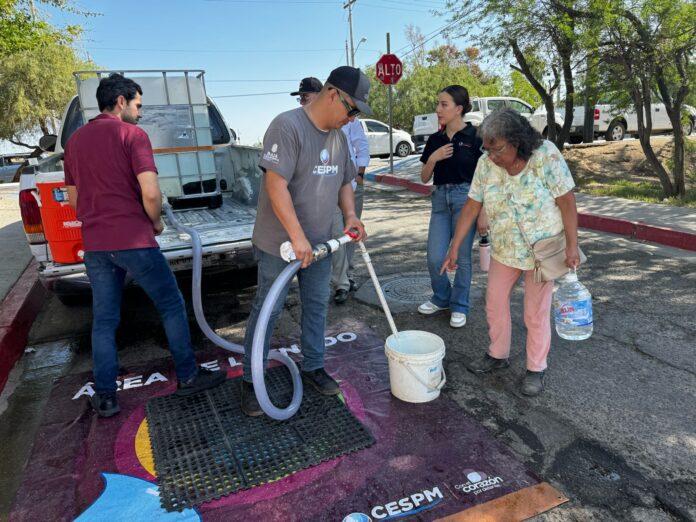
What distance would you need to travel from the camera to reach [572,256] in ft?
9.14

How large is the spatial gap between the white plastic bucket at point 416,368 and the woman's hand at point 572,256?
2.80 ft

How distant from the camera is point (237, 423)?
9.36 ft

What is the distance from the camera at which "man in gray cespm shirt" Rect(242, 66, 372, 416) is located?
8.13ft

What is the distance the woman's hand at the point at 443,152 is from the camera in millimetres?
3797

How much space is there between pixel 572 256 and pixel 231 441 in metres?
2.14

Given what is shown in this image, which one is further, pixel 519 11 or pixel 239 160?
pixel 519 11

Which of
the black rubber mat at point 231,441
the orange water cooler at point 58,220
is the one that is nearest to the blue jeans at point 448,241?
the black rubber mat at point 231,441

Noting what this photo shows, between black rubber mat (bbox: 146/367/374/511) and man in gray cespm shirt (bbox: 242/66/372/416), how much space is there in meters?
0.16

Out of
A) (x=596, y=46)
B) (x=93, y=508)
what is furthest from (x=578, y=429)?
(x=596, y=46)

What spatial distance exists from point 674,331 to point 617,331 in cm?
41

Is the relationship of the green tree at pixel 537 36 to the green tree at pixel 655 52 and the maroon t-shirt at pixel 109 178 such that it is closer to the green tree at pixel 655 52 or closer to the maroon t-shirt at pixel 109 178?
the green tree at pixel 655 52

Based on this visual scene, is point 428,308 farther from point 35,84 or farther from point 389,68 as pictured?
point 35,84

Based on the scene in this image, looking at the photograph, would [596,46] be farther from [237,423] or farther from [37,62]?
[37,62]

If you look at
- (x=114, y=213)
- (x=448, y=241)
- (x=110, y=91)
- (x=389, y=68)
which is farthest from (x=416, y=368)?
(x=389, y=68)
